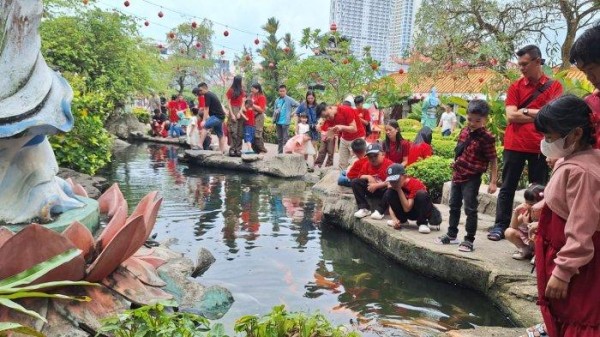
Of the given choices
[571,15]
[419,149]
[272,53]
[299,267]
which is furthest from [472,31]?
[272,53]

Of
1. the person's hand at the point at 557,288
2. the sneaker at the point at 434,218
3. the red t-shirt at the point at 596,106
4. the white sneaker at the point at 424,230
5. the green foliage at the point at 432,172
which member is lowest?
the white sneaker at the point at 424,230

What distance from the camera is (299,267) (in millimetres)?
5156

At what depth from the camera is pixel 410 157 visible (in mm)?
7945

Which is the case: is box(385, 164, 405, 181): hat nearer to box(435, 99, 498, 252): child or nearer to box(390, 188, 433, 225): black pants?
box(390, 188, 433, 225): black pants

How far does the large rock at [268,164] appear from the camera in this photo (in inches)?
417

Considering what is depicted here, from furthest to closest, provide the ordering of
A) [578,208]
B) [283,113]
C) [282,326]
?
[283,113], [282,326], [578,208]

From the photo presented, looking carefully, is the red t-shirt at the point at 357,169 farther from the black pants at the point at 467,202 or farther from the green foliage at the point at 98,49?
the green foliage at the point at 98,49

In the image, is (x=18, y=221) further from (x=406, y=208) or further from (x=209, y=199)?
(x=209, y=199)

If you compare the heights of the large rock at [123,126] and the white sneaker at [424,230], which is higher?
the large rock at [123,126]

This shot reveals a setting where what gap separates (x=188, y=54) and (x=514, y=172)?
42942 mm

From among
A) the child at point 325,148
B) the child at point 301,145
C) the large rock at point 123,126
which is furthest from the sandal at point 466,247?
the large rock at point 123,126

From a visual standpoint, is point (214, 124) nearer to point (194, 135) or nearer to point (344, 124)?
point (194, 135)

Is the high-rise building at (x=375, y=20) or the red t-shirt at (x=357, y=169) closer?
the red t-shirt at (x=357, y=169)

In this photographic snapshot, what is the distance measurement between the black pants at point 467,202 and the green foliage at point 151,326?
9.80 feet
